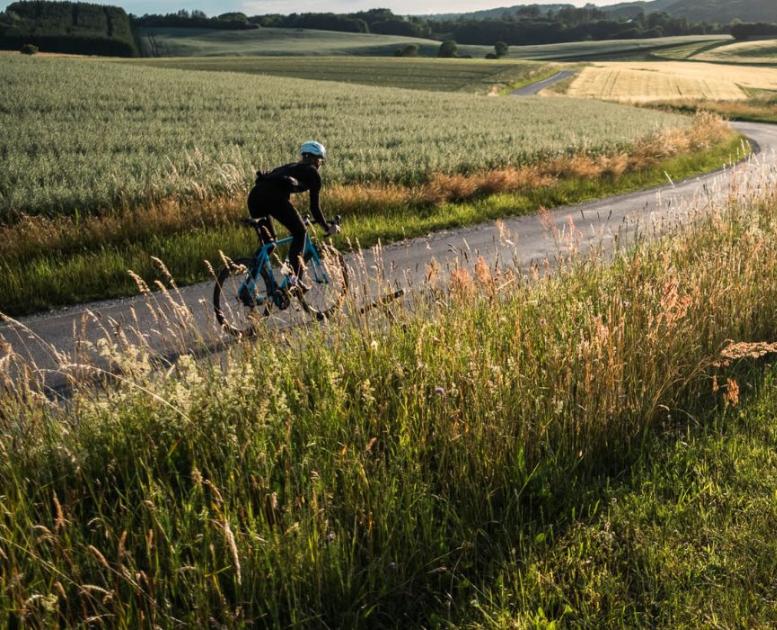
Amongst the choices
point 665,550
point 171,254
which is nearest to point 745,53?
point 171,254

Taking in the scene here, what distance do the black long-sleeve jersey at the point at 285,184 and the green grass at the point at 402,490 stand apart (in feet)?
9.05

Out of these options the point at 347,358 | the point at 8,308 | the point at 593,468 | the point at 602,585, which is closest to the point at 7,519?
the point at 347,358

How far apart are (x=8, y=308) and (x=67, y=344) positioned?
2101 mm

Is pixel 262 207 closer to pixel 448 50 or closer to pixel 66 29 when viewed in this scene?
pixel 448 50

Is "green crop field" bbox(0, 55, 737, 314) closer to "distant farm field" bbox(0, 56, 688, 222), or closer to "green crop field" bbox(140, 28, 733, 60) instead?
"distant farm field" bbox(0, 56, 688, 222)

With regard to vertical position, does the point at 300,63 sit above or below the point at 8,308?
above

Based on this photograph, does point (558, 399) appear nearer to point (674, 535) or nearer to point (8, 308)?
point (674, 535)

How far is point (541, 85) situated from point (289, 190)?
7324 centimetres

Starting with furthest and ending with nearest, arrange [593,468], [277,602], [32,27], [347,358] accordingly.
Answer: [32,27], [347,358], [593,468], [277,602]

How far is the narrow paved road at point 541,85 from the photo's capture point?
6681 centimetres

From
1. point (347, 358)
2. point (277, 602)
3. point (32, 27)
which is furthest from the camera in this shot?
point (32, 27)

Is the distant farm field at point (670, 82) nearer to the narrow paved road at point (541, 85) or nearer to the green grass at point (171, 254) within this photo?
the narrow paved road at point (541, 85)

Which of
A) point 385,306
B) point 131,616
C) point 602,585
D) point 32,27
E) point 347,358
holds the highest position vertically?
point 32,27

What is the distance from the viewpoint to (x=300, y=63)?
→ 270 ft
